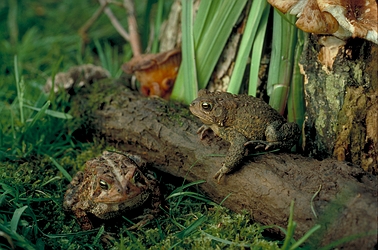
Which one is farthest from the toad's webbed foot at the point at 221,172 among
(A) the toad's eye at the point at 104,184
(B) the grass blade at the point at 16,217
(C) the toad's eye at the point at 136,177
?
(B) the grass blade at the point at 16,217

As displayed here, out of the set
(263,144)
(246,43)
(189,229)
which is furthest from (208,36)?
(189,229)

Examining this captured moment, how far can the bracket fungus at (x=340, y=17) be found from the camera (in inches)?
114

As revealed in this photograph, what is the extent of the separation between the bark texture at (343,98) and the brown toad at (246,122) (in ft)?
0.81

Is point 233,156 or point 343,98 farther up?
point 343,98

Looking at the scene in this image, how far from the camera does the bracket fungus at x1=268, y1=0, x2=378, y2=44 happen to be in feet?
9.47

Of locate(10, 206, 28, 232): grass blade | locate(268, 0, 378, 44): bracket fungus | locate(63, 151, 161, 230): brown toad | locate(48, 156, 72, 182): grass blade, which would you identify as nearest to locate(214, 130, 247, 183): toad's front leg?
locate(63, 151, 161, 230): brown toad

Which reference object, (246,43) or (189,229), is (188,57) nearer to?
(246,43)

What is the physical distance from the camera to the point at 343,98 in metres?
3.35

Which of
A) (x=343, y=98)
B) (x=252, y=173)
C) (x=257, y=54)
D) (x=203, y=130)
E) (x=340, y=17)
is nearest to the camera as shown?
(x=340, y=17)

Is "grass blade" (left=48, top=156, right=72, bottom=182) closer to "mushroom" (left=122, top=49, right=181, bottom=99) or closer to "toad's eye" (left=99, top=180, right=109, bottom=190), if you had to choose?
"toad's eye" (left=99, top=180, right=109, bottom=190)

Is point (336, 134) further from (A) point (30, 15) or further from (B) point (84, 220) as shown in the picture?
(A) point (30, 15)

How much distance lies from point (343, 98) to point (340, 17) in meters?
0.67

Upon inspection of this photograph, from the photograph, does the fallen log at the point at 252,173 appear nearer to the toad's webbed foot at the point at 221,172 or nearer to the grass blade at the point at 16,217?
the toad's webbed foot at the point at 221,172

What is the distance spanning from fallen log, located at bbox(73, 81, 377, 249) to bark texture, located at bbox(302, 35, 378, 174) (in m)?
0.33
